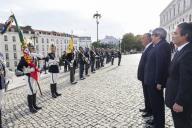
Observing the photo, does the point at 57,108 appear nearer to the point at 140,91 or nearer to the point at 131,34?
the point at 140,91

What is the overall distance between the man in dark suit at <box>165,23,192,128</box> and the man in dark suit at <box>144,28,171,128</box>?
86 centimetres

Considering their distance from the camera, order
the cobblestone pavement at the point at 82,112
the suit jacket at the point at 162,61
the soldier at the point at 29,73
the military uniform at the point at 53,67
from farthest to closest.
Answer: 1. the military uniform at the point at 53,67
2. the soldier at the point at 29,73
3. the cobblestone pavement at the point at 82,112
4. the suit jacket at the point at 162,61

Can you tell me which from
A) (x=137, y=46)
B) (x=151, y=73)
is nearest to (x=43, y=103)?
(x=151, y=73)

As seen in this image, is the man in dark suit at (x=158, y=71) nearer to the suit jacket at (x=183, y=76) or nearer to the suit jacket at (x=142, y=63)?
the suit jacket at (x=142, y=63)

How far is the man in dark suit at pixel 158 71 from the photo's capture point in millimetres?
4168

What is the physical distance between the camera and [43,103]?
24.3 feet

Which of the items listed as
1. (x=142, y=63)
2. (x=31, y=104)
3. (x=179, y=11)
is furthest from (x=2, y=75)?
(x=179, y=11)

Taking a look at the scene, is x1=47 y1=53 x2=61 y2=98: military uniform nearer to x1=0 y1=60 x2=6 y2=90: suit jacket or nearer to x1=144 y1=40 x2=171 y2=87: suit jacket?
x1=0 y1=60 x2=6 y2=90: suit jacket

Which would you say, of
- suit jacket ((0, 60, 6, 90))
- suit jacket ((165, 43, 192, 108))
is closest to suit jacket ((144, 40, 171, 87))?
suit jacket ((165, 43, 192, 108))

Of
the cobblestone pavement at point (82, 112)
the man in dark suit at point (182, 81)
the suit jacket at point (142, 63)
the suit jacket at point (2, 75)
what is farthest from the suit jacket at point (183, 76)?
the suit jacket at point (2, 75)

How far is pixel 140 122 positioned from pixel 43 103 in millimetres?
3778

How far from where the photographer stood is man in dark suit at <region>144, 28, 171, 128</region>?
4168 millimetres

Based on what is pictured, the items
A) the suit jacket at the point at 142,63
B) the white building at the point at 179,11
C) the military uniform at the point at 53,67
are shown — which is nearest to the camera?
the suit jacket at the point at 142,63

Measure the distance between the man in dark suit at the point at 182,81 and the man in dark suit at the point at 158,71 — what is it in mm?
855
